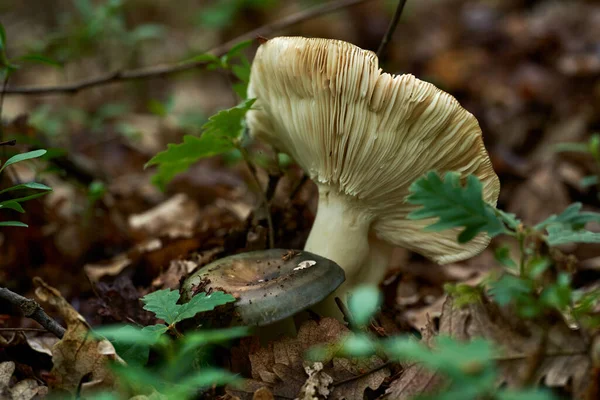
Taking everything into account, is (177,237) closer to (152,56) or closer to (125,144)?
(125,144)

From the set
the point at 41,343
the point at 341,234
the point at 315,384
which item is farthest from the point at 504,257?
the point at 41,343

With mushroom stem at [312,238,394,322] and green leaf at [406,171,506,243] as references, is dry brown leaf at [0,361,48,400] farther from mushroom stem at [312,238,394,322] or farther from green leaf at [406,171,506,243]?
green leaf at [406,171,506,243]

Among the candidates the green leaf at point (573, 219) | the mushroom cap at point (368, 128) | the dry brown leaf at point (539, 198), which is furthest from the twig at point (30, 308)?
the dry brown leaf at point (539, 198)

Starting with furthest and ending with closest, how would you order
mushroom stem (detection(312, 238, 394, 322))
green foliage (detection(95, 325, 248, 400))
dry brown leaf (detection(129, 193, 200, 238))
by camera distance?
dry brown leaf (detection(129, 193, 200, 238)) < mushroom stem (detection(312, 238, 394, 322)) < green foliage (detection(95, 325, 248, 400))

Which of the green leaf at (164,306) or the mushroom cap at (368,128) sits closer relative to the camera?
the green leaf at (164,306)

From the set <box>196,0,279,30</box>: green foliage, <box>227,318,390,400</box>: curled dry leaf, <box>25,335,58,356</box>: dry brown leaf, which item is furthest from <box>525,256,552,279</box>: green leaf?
<box>196,0,279,30</box>: green foliage

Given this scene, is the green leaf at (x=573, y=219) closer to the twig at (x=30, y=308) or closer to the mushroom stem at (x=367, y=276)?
the mushroom stem at (x=367, y=276)
